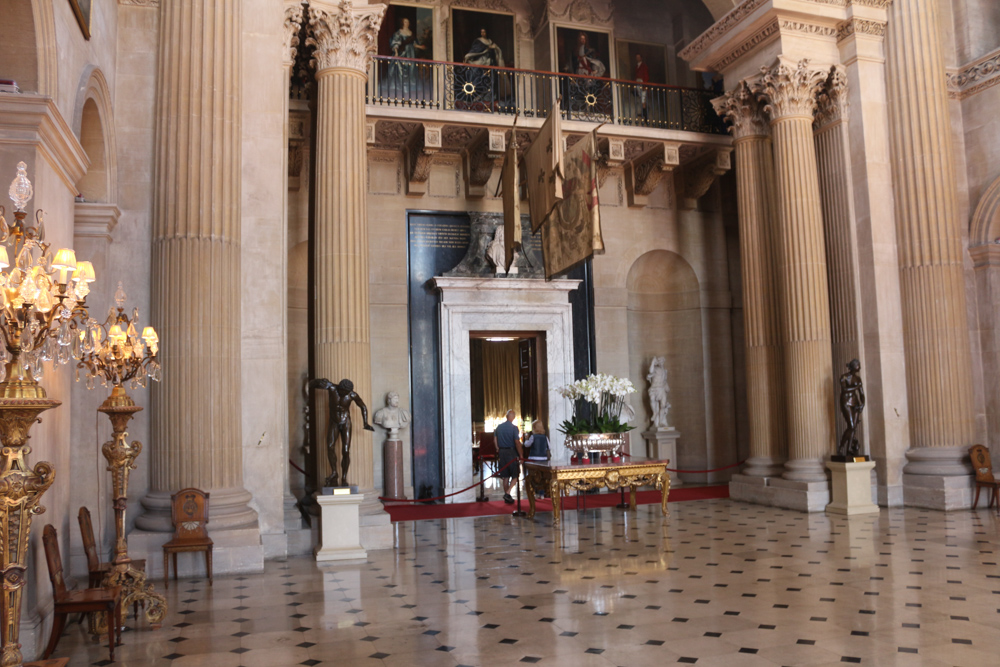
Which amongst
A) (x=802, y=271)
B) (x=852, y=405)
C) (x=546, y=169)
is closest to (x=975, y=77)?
(x=802, y=271)

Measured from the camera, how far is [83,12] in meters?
6.66

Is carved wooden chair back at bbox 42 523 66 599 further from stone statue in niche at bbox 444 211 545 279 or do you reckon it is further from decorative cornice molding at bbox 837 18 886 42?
decorative cornice molding at bbox 837 18 886 42

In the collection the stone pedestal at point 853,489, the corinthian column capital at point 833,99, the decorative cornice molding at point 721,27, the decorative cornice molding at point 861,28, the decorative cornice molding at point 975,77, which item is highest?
the decorative cornice molding at point 721,27

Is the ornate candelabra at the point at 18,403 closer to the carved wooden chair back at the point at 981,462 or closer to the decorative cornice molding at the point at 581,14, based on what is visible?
the carved wooden chair back at the point at 981,462

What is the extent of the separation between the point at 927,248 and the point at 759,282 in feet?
7.93

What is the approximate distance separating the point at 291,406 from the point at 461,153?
5429 mm

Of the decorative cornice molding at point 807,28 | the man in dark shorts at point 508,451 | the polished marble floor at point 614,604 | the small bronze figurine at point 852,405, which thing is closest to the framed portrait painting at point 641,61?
the decorative cornice molding at point 807,28

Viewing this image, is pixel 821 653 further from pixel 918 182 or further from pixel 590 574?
pixel 918 182

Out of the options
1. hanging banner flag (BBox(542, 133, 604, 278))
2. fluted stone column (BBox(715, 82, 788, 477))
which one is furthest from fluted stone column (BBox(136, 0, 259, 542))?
fluted stone column (BBox(715, 82, 788, 477))

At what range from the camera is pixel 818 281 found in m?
11.7

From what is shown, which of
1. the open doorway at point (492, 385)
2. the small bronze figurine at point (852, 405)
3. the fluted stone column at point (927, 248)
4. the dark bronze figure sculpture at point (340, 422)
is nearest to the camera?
the dark bronze figure sculpture at point (340, 422)

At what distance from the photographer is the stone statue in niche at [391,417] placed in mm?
13008

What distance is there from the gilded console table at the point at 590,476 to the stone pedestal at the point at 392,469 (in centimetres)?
285

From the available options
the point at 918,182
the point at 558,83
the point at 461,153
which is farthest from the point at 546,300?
the point at 918,182
